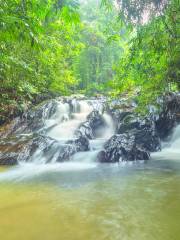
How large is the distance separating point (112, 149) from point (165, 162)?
181 cm

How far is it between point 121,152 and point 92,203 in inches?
190

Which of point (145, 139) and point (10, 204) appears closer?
point (10, 204)

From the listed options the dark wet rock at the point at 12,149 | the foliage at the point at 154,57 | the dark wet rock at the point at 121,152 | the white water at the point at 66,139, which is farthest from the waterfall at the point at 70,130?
the foliage at the point at 154,57

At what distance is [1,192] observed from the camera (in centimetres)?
511

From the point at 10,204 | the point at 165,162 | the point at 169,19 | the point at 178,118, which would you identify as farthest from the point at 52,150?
the point at 178,118

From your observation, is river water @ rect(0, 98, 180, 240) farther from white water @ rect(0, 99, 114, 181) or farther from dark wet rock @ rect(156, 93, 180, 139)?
dark wet rock @ rect(156, 93, 180, 139)

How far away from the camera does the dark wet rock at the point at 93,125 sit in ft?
41.4

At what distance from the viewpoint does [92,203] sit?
4156 mm

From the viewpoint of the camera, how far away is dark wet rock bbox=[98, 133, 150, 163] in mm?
8656

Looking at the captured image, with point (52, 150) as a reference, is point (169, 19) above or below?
above

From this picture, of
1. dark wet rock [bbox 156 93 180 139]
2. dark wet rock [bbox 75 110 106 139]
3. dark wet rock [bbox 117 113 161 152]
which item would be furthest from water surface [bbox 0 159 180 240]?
dark wet rock [bbox 156 93 180 139]

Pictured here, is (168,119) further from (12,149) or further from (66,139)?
(12,149)

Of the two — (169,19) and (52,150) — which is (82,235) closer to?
(169,19)

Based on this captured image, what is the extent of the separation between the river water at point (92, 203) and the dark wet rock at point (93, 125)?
5131 millimetres
